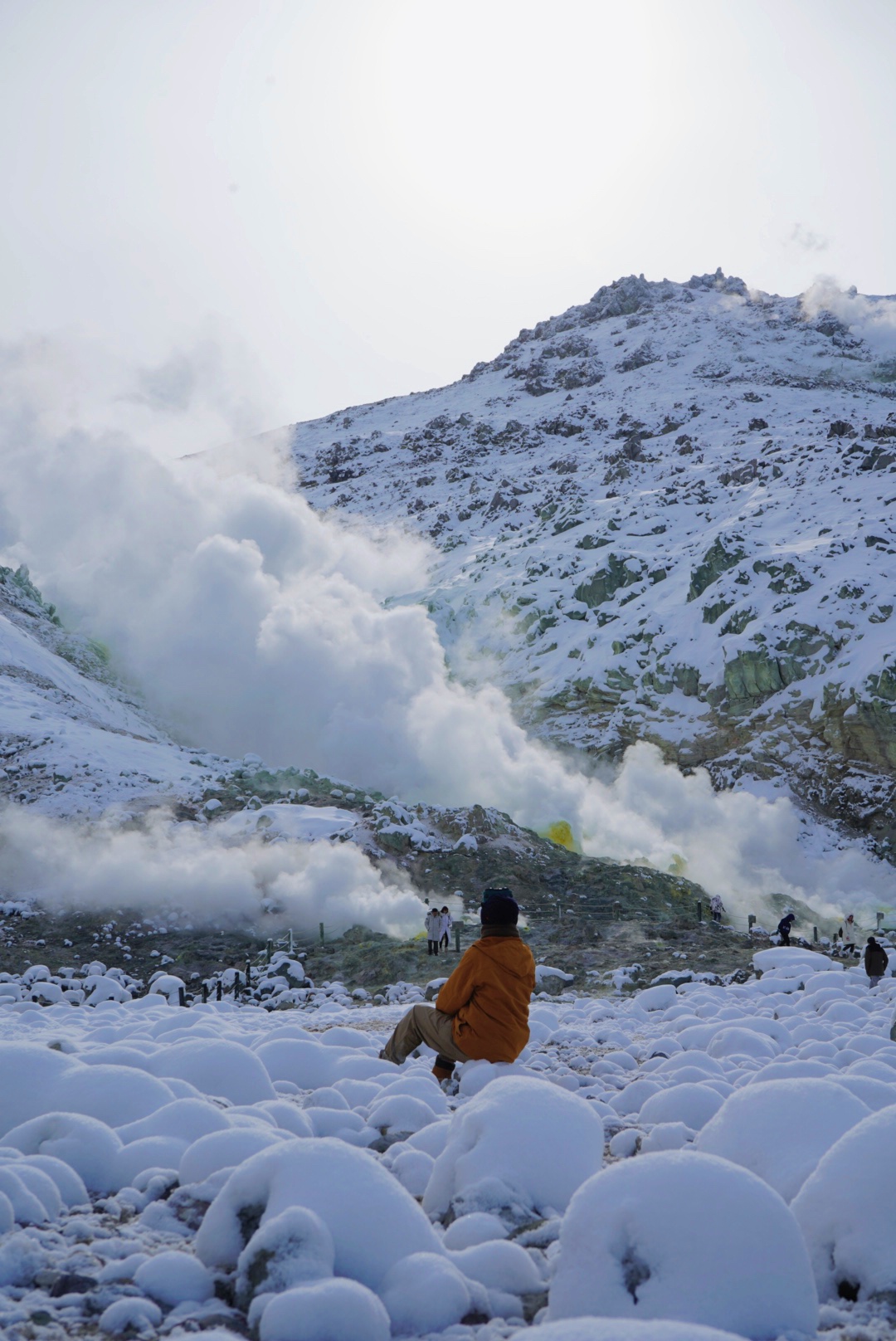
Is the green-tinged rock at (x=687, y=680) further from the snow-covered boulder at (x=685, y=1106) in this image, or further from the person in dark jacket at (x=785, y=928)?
the snow-covered boulder at (x=685, y=1106)

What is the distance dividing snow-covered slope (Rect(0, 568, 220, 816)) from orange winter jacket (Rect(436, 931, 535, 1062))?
54.7ft

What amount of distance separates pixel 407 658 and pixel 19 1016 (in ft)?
96.8

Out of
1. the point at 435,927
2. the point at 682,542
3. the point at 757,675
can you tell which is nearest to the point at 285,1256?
the point at 435,927

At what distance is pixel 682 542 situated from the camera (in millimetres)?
50688

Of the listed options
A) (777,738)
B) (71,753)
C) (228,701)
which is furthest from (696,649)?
(71,753)

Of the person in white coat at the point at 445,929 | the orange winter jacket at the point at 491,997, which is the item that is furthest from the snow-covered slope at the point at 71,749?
the orange winter jacket at the point at 491,997

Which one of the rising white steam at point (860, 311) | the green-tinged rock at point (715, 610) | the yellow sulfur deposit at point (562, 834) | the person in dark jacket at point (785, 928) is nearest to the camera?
the person in dark jacket at point (785, 928)

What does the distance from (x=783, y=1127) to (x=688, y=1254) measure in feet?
4.48

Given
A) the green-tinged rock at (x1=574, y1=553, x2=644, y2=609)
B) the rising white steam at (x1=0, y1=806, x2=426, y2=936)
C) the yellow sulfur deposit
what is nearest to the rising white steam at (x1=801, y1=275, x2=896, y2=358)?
the green-tinged rock at (x1=574, y1=553, x2=644, y2=609)

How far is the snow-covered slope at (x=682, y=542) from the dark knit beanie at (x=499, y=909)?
106 feet

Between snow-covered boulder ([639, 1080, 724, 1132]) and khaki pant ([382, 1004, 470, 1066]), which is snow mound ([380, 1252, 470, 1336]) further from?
khaki pant ([382, 1004, 470, 1066])

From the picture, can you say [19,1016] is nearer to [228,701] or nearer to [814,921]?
[814,921]

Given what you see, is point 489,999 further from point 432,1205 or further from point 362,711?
point 362,711

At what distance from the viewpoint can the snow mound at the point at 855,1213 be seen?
2.67 metres
